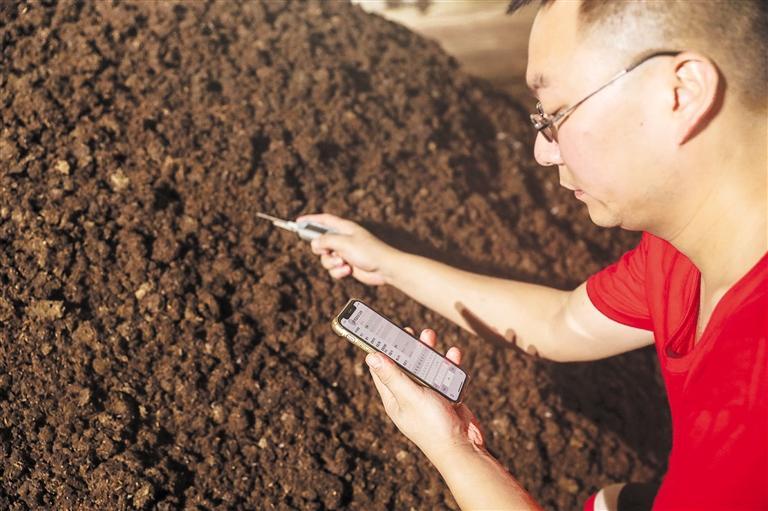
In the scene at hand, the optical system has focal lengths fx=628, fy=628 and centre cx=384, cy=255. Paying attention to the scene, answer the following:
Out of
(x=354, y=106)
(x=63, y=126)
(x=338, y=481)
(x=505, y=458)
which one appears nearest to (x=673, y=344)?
(x=505, y=458)

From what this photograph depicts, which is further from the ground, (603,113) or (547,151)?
(603,113)

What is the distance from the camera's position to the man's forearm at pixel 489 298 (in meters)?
1.69

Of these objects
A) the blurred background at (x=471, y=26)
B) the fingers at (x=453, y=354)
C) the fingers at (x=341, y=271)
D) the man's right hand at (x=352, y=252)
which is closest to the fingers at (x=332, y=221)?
the man's right hand at (x=352, y=252)

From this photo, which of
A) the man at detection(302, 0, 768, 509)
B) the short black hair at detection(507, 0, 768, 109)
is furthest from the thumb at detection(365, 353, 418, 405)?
the short black hair at detection(507, 0, 768, 109)

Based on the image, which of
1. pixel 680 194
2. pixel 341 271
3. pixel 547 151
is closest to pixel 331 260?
pixel 341 271

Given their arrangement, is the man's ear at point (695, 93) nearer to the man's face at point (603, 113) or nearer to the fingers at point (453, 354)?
the man's face at point (603, 113)

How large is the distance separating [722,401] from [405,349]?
0.65m

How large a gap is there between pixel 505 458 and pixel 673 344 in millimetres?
756

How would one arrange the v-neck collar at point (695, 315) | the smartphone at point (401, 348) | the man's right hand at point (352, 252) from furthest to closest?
the man's right hand at point (352, 252)
the smartphone at point (401, 348)
the v-neck collar at point (695, 315)

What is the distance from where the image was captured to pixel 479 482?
1193 mm

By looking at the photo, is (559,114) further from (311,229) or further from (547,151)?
(311,229)

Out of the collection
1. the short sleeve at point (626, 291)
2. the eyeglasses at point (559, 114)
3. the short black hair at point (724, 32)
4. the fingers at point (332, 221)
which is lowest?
the fingers at point (332, 221)

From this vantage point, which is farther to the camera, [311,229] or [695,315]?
[311,229]

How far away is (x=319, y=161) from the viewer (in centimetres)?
211
